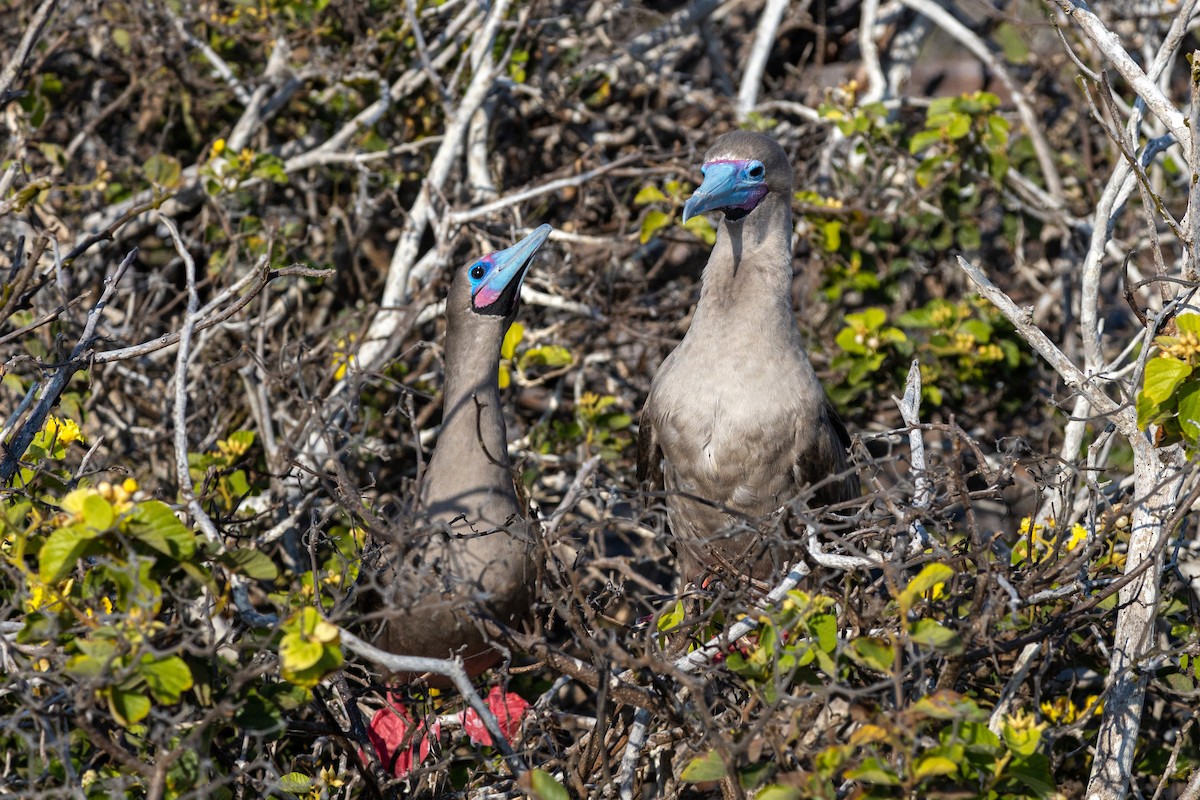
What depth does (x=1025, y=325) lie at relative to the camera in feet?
10.5

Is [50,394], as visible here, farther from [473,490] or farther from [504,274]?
[504,274]

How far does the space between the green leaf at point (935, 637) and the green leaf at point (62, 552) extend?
1.55 metres

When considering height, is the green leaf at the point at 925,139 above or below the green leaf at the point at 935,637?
above

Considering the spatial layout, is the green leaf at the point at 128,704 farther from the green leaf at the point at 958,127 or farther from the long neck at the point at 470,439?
the green leaf at the point at 958,127

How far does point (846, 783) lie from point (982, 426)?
106 inches

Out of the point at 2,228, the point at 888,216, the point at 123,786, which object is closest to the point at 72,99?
the point at 2,228

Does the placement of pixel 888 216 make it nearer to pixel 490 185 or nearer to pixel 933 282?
pixel 933 282

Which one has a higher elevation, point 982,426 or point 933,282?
point 933,282

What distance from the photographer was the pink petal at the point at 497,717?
116 inches

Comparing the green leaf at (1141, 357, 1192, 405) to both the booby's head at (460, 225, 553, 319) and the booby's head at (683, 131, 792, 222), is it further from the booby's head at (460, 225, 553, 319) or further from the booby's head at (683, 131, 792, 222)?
the booby's head at (460, 225, 553, 319)

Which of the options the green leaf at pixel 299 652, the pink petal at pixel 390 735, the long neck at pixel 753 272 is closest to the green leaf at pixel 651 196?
the long neck at pixel 753 272

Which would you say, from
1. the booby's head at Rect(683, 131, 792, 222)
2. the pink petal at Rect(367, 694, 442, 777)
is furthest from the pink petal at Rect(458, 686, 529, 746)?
the booby's head at Rect(683, 131, 792, 222)

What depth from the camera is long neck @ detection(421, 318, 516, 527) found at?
3547 mm

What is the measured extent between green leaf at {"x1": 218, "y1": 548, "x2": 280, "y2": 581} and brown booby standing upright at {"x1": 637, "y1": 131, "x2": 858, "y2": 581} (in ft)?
4.89
